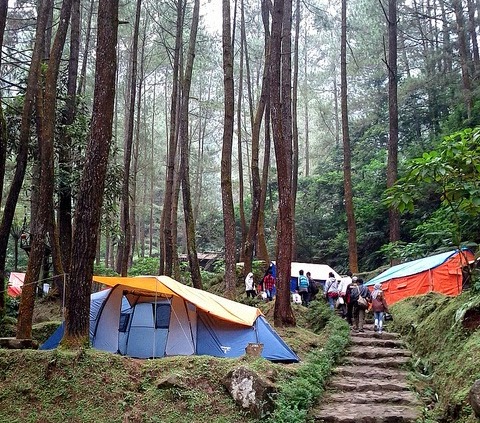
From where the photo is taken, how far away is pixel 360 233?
845 inches

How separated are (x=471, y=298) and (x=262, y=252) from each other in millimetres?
9832

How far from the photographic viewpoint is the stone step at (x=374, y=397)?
677cm

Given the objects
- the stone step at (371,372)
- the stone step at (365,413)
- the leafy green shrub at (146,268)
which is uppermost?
the leafy green shrub at (146,268)

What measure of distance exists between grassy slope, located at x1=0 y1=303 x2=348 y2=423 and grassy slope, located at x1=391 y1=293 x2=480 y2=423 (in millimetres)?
1709

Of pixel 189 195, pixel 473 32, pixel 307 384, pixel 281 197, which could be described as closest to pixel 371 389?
pixel 307 384

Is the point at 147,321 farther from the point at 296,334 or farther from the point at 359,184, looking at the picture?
the point at 359,184

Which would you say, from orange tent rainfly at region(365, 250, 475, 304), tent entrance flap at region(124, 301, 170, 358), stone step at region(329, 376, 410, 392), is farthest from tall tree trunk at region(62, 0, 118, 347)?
orange tent rainfly at region(365, 250, 475, 304)

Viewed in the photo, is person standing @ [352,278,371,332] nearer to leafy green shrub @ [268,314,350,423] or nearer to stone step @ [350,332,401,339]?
stone step @ [350,332,401,339]

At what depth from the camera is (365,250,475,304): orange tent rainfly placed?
41.0ft

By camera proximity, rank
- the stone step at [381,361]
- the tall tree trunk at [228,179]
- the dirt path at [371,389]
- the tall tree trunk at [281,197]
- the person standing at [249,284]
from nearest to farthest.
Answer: the dirt path at [371,389] < the stone step at [381,361] < the tall tree trunk at [281,197] < the tall tree trunk at [228,179] < the person standing at [249,284]

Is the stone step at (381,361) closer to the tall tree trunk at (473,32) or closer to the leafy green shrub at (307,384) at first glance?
the leafy green shrub at (307,384)

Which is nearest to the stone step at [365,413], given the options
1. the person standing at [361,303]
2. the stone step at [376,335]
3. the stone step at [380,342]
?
the stone step at [380,342]

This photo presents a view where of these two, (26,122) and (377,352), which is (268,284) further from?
(26,122)

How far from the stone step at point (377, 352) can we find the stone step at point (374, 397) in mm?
1870
